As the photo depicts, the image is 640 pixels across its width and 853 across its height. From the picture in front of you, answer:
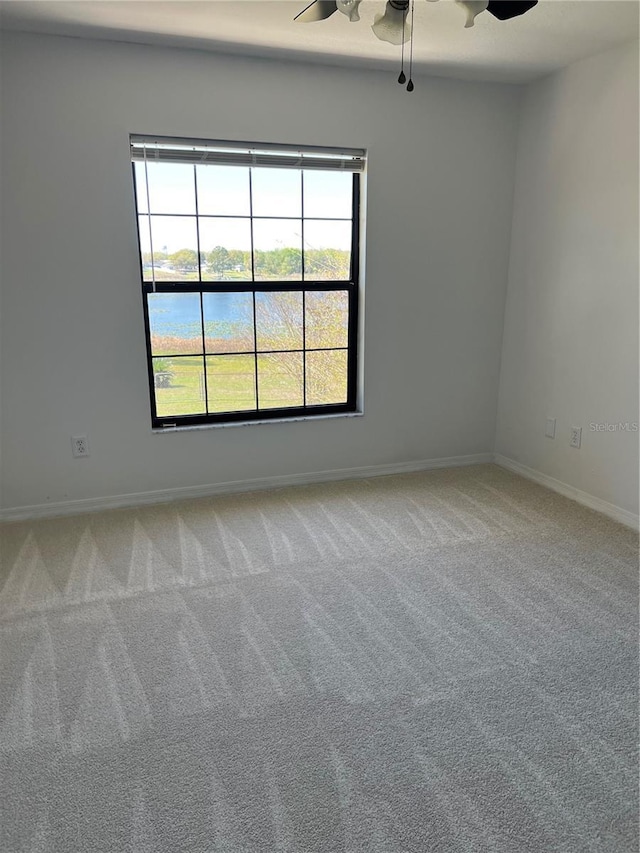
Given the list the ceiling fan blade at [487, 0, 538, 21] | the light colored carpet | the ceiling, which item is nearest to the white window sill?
the light colored carpet

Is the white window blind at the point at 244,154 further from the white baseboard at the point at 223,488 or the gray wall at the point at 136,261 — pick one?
the white baseboard at the point at 223,488

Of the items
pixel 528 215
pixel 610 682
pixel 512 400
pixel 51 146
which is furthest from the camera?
pixel 512 400

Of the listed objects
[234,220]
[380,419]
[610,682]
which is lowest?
[610,682]

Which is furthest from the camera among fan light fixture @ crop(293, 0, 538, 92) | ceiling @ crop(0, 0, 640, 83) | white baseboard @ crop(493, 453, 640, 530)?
white baseboard @ crop(493, 453, 640, 530)

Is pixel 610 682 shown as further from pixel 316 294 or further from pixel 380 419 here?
pixel 316 294

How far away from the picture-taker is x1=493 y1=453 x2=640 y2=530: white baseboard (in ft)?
9.83

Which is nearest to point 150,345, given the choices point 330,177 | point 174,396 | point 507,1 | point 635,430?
point 174,396

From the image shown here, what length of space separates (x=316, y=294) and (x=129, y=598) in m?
2.03

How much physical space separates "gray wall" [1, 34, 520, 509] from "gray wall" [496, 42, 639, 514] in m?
0.20

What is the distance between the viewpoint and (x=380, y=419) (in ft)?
12.1

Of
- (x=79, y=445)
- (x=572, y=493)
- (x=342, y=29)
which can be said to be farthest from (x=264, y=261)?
(x=572, y=493)

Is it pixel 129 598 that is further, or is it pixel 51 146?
pixel 51 146

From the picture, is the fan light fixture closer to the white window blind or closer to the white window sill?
the white window blind

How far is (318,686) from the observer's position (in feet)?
6.06
